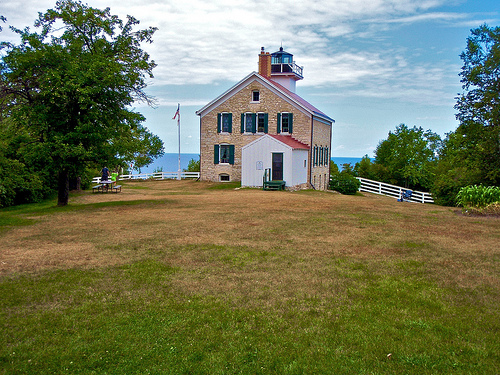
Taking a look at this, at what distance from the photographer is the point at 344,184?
130 feet

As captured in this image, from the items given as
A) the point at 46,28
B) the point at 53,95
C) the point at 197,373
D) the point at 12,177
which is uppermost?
the point at 46,28

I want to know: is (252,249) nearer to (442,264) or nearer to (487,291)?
(442,264)

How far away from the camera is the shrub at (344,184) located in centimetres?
3928

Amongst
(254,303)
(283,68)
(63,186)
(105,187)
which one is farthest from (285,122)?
(254,303)

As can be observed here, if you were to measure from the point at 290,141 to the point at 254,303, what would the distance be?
83.8ft

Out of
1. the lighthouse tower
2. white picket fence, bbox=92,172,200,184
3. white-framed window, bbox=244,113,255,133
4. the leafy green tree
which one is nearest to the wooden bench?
white-framed window, bbox=244,113,255,133

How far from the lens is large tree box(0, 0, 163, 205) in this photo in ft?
59.4

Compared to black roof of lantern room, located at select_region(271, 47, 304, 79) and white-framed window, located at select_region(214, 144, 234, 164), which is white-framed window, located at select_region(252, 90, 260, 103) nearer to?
white-framed window, located at select_region(214, 144, 234, 164)

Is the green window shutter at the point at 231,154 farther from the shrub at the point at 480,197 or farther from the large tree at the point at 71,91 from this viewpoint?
the shrub at the point at 480,197

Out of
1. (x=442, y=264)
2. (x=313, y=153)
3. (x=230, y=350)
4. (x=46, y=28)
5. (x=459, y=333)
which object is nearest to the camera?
(x=230, y=350)

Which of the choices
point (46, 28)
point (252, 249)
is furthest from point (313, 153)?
point (252, 249)

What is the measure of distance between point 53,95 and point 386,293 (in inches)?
625

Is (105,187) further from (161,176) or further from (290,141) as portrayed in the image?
(161,176)

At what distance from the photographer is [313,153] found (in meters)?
35.4
